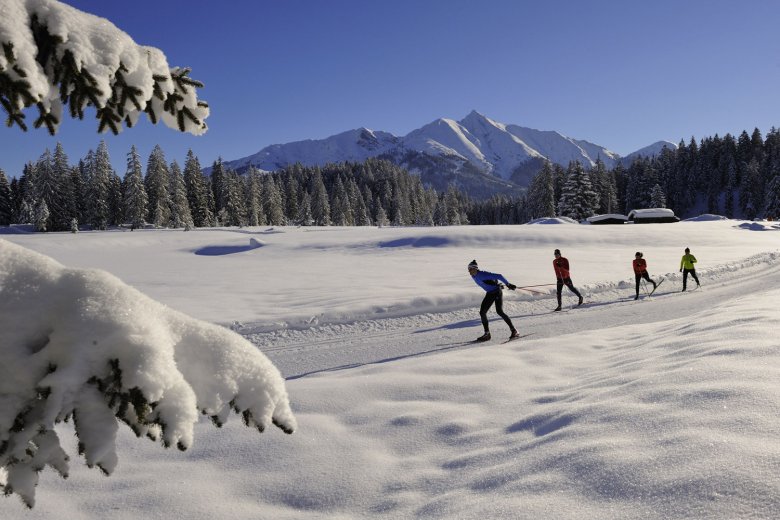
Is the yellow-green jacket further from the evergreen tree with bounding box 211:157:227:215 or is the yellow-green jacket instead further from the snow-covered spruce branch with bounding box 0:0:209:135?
the evergreen tree with bounding box 211:157:227:215

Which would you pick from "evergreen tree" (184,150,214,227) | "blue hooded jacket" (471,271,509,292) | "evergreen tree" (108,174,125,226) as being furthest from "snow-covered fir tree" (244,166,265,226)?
"blue hooded jacket" (471,271,509,292)

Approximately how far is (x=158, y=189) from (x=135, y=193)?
3.32m

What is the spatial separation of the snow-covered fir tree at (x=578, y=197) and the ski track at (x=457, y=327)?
52.1 m

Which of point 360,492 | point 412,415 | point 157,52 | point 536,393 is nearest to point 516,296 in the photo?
point 536,393

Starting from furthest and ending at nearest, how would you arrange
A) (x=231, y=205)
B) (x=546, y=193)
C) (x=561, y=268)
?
(x=546, y=193) < (x=231, y=205) < (x=561, y=268)

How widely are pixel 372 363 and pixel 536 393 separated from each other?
11.9ft

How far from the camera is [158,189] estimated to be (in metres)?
A: 60.2

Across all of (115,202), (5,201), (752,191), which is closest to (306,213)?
(115,202)

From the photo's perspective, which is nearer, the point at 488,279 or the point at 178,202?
the point at 488,279

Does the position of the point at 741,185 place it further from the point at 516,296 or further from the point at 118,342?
the point at 118,342

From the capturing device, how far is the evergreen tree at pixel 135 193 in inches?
2263

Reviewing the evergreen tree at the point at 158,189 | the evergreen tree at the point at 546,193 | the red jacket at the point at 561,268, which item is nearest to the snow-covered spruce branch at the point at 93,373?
the red jacket at the point at 561,268

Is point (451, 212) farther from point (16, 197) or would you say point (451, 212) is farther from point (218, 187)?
point (16, 197)

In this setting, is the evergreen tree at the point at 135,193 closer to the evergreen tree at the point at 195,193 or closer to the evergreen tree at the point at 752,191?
the evergreen tree at the point at 195,193
